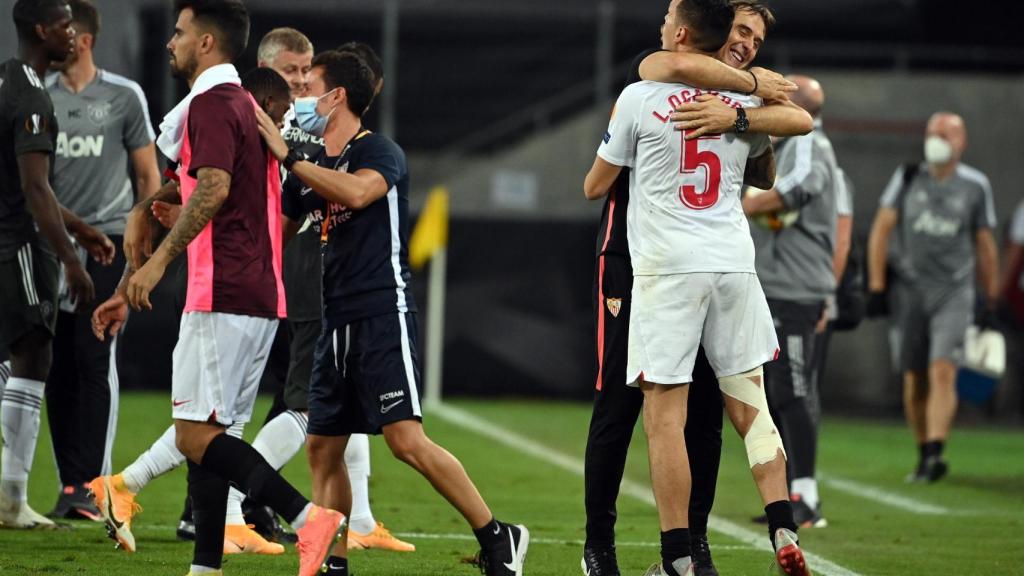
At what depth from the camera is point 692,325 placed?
5.32m

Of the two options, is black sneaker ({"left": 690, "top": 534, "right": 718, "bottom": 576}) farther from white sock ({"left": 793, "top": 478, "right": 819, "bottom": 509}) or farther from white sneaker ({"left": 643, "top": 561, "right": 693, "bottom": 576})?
white sock ({"left": 793, "top": 478, "right": 819, "bottom": 509})

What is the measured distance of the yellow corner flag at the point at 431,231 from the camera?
1650 centimetres

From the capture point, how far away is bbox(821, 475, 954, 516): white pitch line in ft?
28.8

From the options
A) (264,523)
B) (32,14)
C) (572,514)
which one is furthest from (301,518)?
(572,514)

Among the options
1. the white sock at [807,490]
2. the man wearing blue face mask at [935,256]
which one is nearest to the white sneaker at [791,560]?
the white sock at [807,490]

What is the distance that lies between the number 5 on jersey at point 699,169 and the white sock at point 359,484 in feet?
6.52

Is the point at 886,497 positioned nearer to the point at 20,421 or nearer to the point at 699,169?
the point at 699,169

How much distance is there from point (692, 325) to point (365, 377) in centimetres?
111

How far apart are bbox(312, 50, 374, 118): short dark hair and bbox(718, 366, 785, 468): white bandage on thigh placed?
1591 millimetres

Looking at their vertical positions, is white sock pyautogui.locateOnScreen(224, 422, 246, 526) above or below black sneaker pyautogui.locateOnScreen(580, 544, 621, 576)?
below

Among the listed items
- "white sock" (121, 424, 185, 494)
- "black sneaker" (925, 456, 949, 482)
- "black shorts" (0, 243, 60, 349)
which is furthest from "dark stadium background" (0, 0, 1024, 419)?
"white sock" (121, 424, 185, 494)

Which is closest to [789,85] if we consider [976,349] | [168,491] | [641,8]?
[168,491]

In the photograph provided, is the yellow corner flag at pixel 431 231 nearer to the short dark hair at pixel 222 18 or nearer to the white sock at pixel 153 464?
the white sock at pixel 153 464

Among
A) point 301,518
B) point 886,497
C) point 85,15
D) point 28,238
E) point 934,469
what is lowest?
point 934,469
